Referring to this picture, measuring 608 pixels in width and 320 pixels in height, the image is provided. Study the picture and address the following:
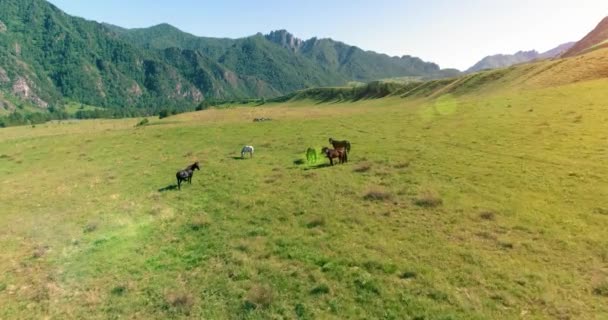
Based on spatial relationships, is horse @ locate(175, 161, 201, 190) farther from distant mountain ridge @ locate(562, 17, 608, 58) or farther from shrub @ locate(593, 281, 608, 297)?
distant mountain ridge @ locate(562, 17, 608, 58)

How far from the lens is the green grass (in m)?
13.4

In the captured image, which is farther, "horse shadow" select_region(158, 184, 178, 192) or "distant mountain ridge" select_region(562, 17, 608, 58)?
"distant mountain ridge" select_region(562, 17, 608, 58)

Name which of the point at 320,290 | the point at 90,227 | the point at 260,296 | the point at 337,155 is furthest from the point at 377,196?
the point at 90,227

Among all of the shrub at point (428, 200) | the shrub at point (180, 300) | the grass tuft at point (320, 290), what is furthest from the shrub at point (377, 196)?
the shrub at point (180, 300)

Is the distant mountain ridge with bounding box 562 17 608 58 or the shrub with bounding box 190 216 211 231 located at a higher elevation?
the distant mountain ridge with bounding box 562 17 608 58

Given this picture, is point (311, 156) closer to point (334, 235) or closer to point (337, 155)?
point (337, 155)

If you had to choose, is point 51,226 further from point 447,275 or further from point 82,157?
point 82,157

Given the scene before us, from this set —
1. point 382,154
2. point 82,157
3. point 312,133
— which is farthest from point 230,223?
point 82,157

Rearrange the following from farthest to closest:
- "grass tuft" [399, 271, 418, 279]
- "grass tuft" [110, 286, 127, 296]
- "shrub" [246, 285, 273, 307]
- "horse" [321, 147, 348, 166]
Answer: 1. "horse" [321, 147, 348, 166]
2. "grass tuft" [110, 286, 127, 296]
3. "grass tuft" [399, 271, 418, 279]
4. "shrub" [246, 285, 273, 307]

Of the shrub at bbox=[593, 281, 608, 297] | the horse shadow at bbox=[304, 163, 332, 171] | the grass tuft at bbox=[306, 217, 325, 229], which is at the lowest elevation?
the shrub at bbox=[593, 281, 608, 297]

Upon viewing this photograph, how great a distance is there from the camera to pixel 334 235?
60.0 ft

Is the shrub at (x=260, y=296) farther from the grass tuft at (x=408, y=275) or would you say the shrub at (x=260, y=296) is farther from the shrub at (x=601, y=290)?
the shrub at (x=601, y=290)

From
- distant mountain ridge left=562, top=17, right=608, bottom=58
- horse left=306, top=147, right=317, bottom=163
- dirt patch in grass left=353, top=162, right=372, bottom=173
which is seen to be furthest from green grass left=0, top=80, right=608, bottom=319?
distant mountain ridge left=562, top=17, right=608, bottom=58

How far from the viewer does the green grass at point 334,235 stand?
1335 cm
